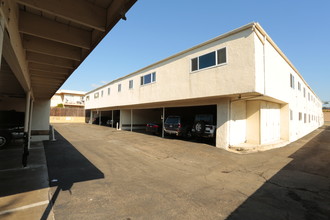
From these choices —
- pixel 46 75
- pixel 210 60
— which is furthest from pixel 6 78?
pixel 210 60

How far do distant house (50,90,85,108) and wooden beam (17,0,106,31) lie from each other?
1687 inches

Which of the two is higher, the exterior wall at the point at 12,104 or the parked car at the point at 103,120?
the exterior wall at the point at 12,104

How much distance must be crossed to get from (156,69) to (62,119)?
85.5 feet

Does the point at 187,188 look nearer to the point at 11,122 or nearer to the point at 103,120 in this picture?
the point at 11,122

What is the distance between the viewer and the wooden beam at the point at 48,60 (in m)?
4.61

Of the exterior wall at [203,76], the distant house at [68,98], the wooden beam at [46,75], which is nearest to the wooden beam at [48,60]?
the wooden beam at [46,75]

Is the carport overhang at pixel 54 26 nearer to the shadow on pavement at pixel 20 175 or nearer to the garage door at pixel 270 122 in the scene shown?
the shadow on pavement at pixel 20 175

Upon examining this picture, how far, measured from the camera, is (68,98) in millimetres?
43031

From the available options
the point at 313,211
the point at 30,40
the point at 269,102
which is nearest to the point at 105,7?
the point at 30,40

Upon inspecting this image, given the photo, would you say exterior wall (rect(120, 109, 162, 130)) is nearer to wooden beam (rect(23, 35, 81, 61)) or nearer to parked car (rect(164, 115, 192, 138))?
parked car (rect(164, 115, 192, 138))

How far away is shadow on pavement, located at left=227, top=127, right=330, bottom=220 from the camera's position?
10.6 ft

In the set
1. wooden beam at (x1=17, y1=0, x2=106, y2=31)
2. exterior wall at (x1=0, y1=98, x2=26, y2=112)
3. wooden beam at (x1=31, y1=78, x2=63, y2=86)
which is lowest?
exterior wall at (x1=0, y1=98, x2=26, y2=112)

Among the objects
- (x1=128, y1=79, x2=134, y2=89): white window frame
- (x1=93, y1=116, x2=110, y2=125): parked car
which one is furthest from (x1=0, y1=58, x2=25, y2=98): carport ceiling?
(x1=93, y1=116, x2=110, y2=125): parked car

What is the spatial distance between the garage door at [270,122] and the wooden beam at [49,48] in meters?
10.4
